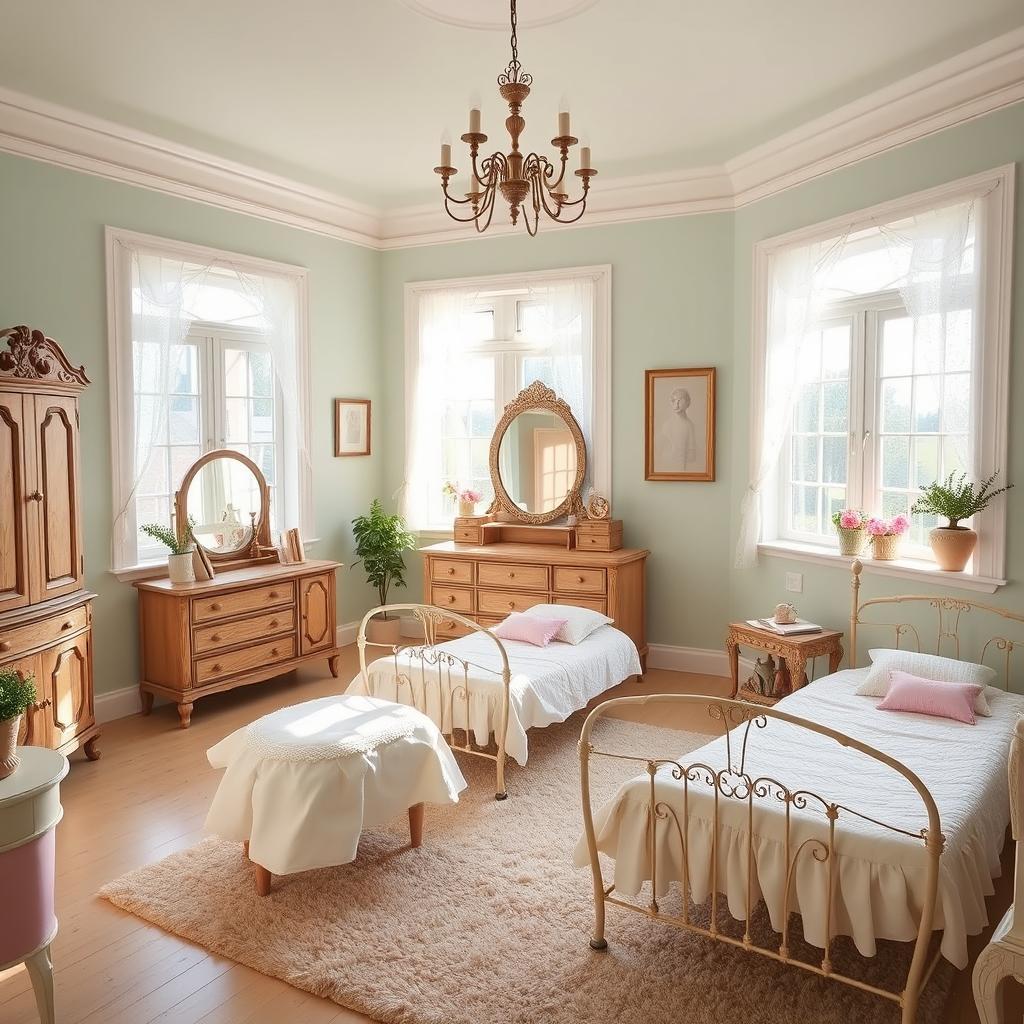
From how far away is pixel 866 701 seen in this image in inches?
157

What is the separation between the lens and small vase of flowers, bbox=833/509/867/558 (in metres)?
5.11

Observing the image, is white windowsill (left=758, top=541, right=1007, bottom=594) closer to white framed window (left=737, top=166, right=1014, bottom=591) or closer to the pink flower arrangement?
white framed window (left=737, top=166, right=1014, bottom=591)

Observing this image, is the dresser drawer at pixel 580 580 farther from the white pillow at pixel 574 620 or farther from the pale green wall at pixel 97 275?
the pale green wall at pixel 97 275

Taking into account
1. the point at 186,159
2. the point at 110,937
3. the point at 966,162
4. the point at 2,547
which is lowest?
the point at 110,937

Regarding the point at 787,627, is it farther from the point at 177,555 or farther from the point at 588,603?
the point at 177,555

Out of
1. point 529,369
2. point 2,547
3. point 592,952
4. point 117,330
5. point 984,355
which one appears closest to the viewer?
point 592,952

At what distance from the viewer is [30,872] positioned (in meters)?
2.41

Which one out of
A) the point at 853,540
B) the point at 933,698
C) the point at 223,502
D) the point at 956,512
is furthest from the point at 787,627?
the point at 223,502

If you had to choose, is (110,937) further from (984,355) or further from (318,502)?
(984,355)

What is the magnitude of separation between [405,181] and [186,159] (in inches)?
60.8

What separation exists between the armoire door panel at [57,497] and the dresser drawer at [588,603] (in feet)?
Result: 9.96

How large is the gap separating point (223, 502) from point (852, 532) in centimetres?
410

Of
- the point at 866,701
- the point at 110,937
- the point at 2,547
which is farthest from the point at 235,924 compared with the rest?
the point at 866,701

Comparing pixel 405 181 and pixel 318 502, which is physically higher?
pixel 405 181
